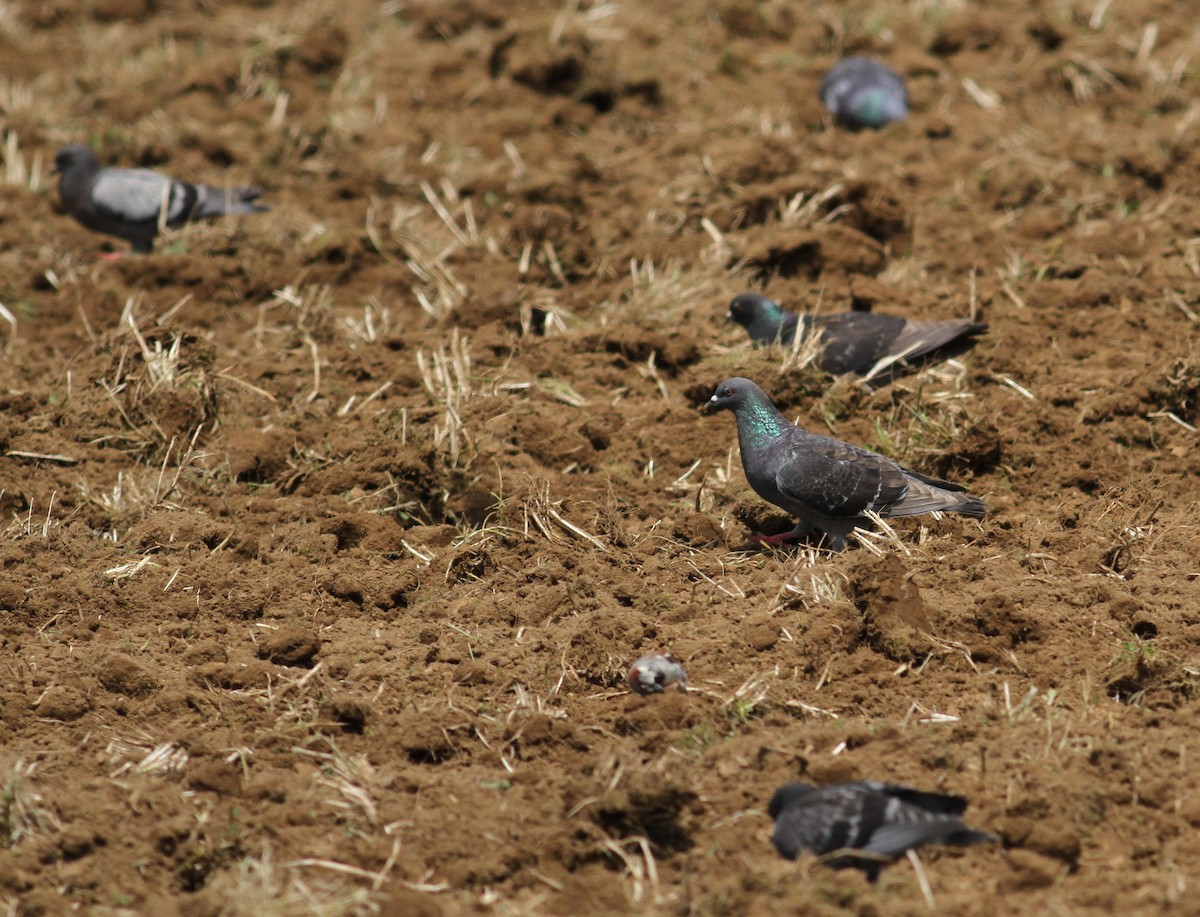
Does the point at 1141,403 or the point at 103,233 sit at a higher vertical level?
the point at 1141,403

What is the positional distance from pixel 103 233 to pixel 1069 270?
5.63 metres

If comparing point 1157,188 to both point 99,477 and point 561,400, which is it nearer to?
point 561,400

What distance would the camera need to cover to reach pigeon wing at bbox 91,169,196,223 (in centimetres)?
845

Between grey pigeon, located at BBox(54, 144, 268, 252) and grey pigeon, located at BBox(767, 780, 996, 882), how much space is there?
5.80 meters

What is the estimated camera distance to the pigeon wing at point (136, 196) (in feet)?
27.7

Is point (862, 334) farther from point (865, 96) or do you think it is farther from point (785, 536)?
point (865, 96)

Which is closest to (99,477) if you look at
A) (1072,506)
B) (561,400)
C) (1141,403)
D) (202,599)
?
(202,599)

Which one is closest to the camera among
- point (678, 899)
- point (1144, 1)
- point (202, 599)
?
point (678, 899)

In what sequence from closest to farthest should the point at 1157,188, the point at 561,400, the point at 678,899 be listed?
the point at 678,899
the point at 561,400
the point at 1157,188

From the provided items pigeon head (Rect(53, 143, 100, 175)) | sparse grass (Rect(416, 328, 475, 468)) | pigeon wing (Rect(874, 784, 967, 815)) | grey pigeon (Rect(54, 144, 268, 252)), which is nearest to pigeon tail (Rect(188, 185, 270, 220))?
grey pigeon (Rect(54, 144, 268, 252))

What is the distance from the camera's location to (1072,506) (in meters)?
5.92

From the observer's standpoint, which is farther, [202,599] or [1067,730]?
[202,599]

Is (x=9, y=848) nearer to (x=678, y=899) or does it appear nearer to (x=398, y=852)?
(x=398, y=852)

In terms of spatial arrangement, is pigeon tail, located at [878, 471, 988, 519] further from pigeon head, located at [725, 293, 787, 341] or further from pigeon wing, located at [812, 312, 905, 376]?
pigeon head, located at [725, 293, 787, 341]
